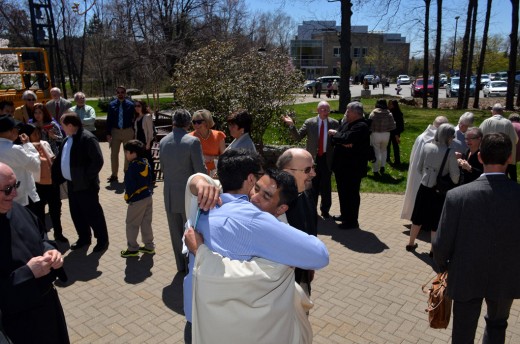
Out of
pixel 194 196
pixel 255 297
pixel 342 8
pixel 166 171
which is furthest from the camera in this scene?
pixel 342 8

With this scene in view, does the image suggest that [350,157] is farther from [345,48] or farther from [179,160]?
[345,48]

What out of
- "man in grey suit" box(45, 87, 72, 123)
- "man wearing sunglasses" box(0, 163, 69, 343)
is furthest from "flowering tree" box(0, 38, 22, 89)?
"man wearing sunglasses" box(0, 163, 69, 343)

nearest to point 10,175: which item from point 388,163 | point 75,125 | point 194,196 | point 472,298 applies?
point 194,196

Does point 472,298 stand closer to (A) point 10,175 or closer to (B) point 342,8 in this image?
(A) point 10,175

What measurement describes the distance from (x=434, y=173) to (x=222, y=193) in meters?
3.81

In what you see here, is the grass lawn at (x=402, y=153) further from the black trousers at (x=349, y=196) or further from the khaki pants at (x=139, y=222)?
the khaki pants at (x=139, y=222)

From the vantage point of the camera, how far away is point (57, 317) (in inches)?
113

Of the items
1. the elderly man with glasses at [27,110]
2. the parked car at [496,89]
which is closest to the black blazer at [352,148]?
the elderly man with glasses at [27,110]

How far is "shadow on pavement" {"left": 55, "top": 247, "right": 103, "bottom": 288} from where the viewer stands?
16.4 ft

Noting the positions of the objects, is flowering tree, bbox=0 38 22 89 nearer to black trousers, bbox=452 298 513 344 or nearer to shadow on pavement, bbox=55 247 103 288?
shadow on pavement, bbox=55 247 103 288

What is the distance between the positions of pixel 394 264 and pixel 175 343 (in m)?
3.00

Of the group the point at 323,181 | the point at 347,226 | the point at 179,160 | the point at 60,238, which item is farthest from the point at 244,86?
the point at 179,160

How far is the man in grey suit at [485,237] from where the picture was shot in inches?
111

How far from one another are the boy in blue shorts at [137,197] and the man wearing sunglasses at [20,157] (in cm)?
107
